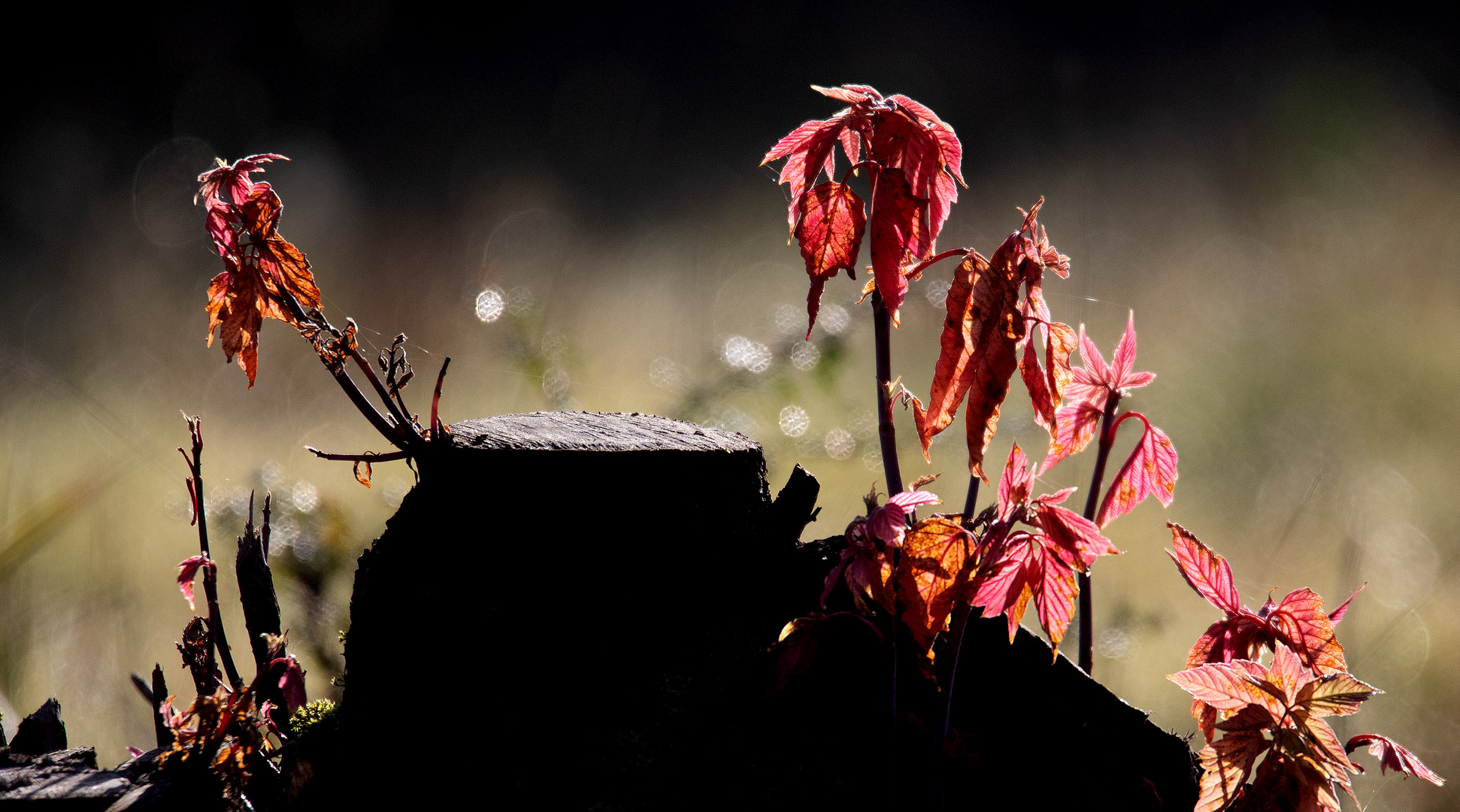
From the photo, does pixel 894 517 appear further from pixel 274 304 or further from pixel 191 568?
pixel 191 568

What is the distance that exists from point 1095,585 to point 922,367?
0.51 metres

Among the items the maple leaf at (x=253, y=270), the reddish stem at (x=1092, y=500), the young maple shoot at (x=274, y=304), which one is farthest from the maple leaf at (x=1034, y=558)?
the maple leaf at (x=253, y=270)

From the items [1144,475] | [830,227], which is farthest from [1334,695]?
[830,227]

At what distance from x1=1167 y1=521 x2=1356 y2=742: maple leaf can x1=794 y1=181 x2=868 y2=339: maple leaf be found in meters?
0.27

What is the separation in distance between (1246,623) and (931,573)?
26cm

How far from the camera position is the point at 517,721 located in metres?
0.54

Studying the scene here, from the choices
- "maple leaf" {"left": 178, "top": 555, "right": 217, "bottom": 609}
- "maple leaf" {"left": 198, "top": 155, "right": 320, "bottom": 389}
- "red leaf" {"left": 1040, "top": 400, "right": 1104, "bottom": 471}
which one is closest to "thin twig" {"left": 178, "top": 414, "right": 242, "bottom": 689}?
"maple leaf" {"left": 178, "top": 555, "right": 217, "bottom": 609}

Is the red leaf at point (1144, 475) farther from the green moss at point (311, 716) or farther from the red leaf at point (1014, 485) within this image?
the green moss at point (311, 716)

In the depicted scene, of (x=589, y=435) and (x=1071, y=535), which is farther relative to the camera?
(x=589, y=435)

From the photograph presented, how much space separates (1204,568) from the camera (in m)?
0.53

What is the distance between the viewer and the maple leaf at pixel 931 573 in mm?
427

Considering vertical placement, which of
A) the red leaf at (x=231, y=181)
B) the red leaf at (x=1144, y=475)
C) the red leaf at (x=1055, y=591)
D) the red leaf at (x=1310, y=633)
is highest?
the red leaf at (x=231, y=181)

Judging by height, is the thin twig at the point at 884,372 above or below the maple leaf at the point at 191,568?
above

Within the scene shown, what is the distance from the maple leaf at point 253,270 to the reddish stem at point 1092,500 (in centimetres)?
52
